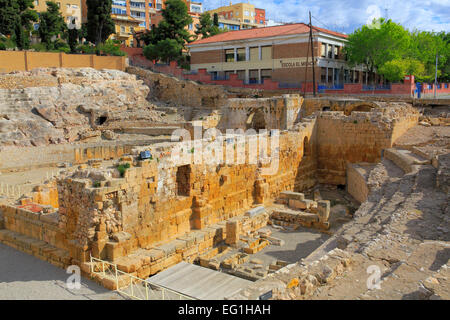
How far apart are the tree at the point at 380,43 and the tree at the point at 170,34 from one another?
1668 cm

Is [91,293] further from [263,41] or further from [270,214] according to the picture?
[263,41]

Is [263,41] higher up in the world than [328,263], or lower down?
higher up

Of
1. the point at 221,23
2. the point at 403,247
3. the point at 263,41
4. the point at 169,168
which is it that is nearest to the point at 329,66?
the point at 263,41

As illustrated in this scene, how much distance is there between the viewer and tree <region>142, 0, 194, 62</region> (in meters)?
39.6

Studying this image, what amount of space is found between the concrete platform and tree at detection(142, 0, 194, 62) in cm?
3249

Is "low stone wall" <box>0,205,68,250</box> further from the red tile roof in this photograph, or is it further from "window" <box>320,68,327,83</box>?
the red tile roof

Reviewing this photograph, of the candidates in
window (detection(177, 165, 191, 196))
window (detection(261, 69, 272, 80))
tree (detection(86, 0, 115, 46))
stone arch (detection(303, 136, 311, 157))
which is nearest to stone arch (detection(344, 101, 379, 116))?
stone arch (detection(303, 136, 311, 157))

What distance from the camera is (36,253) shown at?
11617 mm

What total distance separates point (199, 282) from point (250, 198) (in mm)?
7102

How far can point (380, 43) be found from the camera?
31125 millimetres

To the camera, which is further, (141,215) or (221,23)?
(221,23)

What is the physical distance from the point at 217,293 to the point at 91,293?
2.93 m

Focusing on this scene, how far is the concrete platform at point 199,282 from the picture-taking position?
29.7 ft

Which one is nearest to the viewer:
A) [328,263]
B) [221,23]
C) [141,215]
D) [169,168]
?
[328,263]
